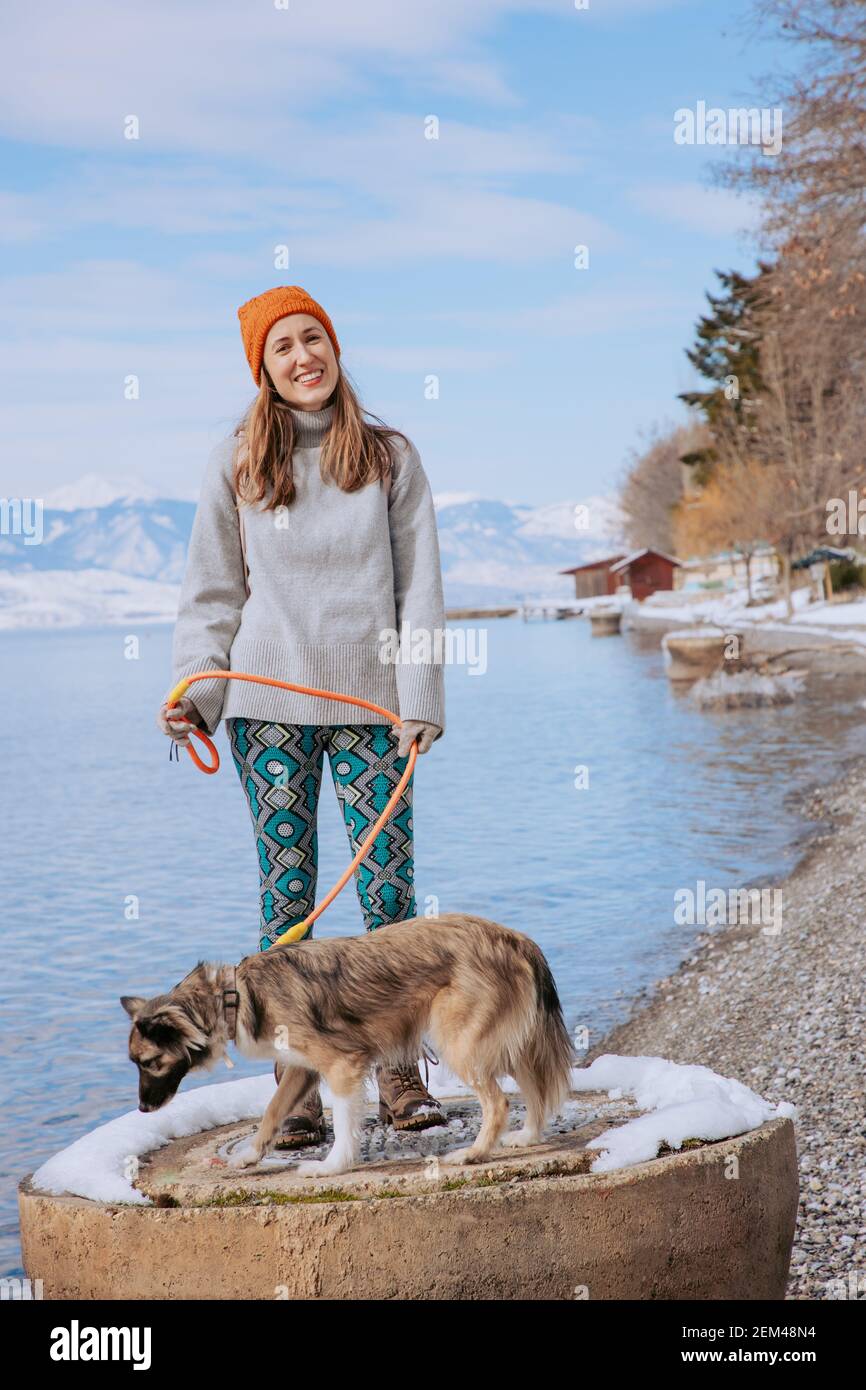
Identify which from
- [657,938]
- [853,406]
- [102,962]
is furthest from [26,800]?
[853,406]

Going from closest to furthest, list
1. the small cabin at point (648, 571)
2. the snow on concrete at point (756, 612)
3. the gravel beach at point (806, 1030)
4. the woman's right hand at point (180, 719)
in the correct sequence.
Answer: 1. the woman's right hand at point (180, 719)
2. the gravel beach at point (806, 1030)
3. the snow on concrete at point (756, 612)
4. the small cabin at point (648, 571)

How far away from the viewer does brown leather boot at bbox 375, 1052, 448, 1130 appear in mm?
4734

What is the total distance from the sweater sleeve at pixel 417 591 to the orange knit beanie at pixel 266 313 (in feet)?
1.82

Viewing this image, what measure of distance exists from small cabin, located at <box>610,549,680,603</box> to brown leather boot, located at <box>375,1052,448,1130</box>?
101 meters

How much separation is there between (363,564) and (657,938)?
360 inches

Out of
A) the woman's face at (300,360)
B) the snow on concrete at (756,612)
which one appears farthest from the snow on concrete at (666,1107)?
the snow on concrete at (756,612)

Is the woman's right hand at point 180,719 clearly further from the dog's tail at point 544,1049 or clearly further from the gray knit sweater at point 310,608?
the dog's tail at point 544,1049

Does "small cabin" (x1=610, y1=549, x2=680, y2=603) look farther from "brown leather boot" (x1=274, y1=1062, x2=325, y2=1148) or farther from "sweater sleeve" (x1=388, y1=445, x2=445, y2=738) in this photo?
"brown leather boot" (x1=274, y1=1062, x2=325, y2=1148)

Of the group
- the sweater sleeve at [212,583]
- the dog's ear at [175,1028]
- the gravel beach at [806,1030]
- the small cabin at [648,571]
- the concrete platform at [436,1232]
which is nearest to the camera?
the concrete platform at [436,1232]

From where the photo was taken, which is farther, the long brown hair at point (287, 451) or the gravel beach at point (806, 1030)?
the gravel beach at point (806, 1030)

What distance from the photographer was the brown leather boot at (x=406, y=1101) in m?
4.73

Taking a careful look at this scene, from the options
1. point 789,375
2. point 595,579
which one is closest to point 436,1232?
point 789,375

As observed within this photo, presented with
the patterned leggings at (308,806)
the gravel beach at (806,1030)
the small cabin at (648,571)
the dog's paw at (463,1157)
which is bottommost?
the gravel beach at (806,1030)
